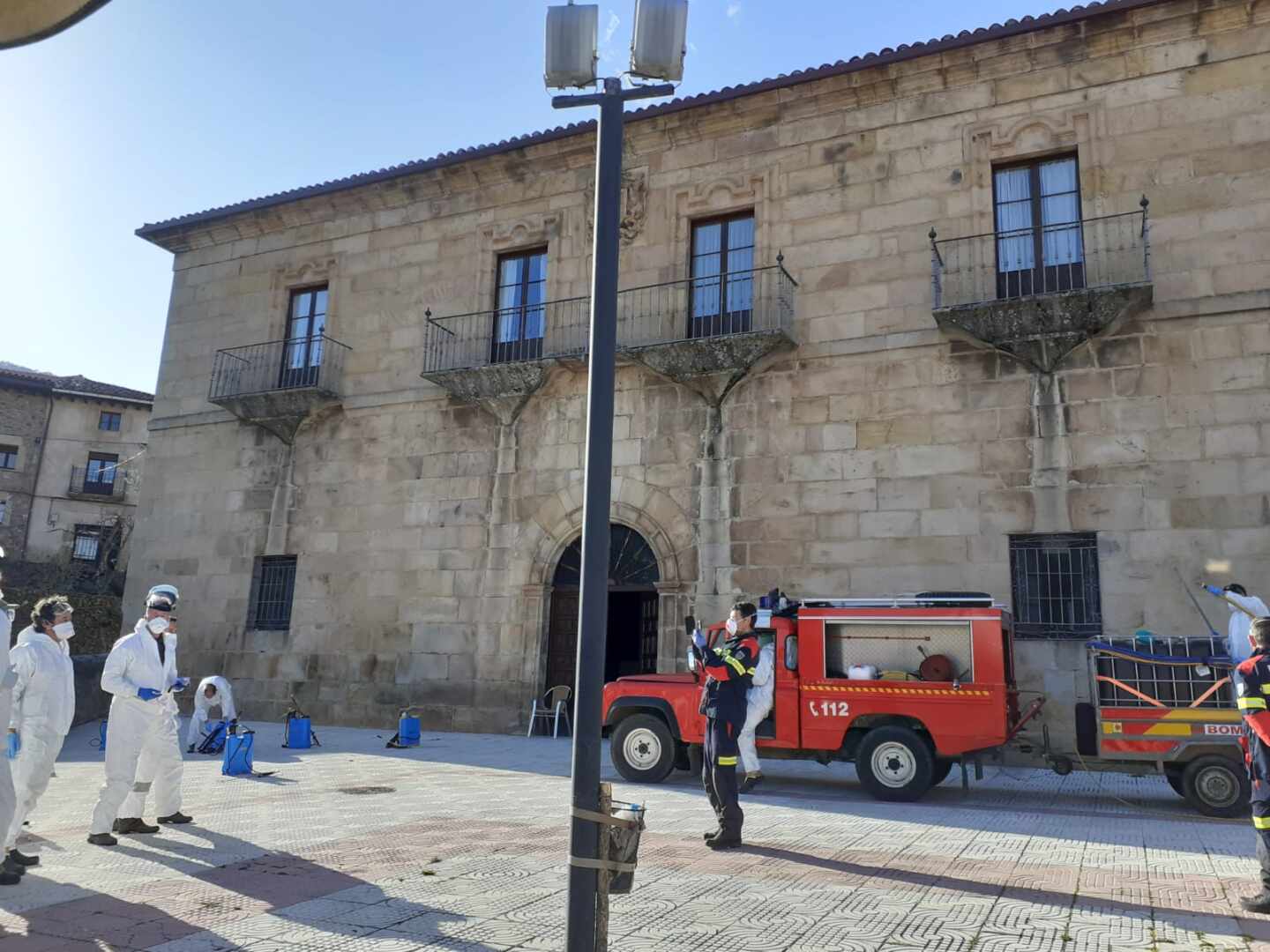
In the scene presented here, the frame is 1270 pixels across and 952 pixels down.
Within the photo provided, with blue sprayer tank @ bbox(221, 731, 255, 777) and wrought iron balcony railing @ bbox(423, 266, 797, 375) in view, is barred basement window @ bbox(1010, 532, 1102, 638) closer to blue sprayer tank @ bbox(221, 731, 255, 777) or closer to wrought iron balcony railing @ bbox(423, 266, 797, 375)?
wrought iron balcony railing @ bbox(423, 266, 797, 375)

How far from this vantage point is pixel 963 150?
49.5 feet

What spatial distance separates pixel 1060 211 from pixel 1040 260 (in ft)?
2.88

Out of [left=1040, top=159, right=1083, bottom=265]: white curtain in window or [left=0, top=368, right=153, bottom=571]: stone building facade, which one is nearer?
[left=1040, top=159, right=1083, bottom=265]: white curtain in window

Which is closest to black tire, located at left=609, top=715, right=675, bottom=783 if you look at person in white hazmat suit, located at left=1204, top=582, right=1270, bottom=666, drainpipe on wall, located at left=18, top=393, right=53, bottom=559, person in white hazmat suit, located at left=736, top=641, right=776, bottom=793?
person in white hazmat suit, located at left=736, top=641, right=776, bottom=793

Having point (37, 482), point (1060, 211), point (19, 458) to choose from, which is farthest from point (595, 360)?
point (19, 458)

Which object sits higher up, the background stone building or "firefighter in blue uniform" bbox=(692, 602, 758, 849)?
the background stone building

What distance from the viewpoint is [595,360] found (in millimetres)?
4605

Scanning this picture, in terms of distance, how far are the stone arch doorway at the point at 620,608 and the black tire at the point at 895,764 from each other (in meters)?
6.17

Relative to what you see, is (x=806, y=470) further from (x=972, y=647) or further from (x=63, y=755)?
(x=63, y=755)

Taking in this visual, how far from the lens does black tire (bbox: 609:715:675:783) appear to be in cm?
1116

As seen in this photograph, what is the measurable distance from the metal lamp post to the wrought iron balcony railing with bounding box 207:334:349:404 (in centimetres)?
1586

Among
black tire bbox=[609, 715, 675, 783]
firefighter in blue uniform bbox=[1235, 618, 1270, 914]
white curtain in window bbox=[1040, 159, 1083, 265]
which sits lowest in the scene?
black tire bbox=[609, 715, 675, 783]

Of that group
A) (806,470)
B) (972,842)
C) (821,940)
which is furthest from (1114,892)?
(806,470)

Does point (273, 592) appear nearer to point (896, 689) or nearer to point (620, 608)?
point (620, 608)
